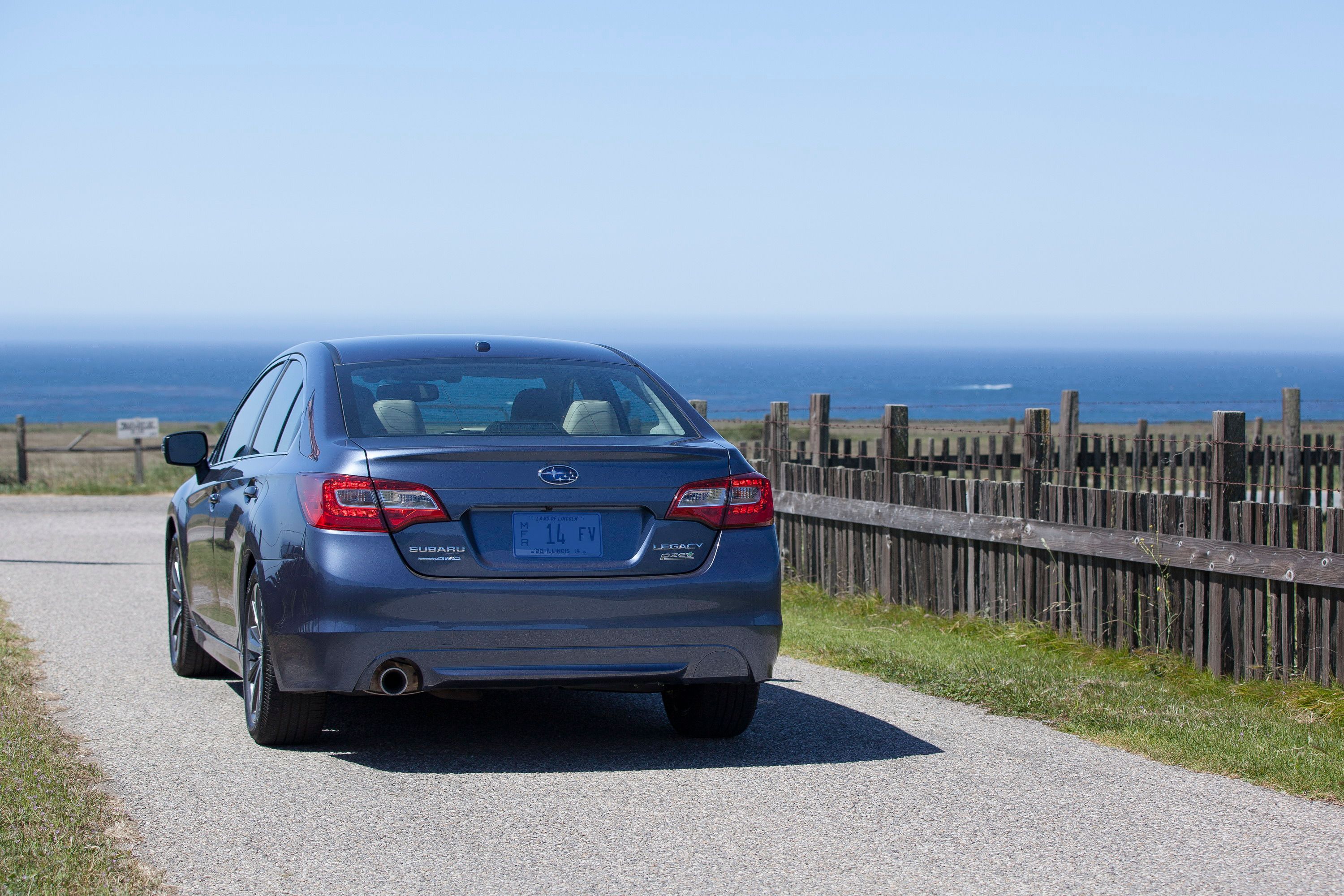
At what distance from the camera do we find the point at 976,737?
21.6ft

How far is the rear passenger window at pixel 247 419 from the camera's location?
7414 mm

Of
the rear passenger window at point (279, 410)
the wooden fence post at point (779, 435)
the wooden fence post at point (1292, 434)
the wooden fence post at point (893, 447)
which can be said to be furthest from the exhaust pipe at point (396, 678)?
the wooden fence post at point (1292, 434)

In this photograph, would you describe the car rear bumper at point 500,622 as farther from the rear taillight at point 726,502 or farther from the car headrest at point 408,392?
the car headrest at point 408,392

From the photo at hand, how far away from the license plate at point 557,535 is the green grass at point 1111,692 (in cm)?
245

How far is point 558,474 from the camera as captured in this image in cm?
570

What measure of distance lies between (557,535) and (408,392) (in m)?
1.09

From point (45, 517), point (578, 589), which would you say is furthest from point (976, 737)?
point (45, 517)

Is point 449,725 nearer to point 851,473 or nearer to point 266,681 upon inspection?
point 266,681

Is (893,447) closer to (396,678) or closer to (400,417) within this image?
(400,417)

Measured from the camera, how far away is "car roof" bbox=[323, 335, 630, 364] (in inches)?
259

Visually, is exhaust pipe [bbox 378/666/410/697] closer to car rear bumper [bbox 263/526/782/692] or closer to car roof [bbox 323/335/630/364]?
car rear bumper [bbox 263/526/782/692]

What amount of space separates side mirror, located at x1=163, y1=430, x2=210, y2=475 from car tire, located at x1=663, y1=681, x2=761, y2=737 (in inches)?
105

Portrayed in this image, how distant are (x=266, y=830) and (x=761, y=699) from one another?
3.11 m

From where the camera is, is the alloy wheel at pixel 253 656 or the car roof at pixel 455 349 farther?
the car roof at pixel 455 349
